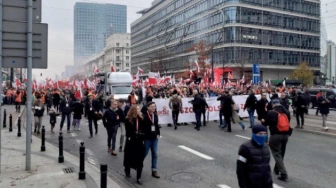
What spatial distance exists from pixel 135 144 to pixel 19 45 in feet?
12.8

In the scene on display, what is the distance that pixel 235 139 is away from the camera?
1206cm

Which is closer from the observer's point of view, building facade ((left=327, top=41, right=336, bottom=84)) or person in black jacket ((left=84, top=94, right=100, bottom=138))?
person in black jacket ((left=84, top=94, right=100, bottom=138))

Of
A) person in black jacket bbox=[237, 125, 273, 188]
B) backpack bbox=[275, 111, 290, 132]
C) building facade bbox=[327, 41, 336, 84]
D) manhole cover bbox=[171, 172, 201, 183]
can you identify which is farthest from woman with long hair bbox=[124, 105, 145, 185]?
building facade bbox=[327, 41, 336, 84]

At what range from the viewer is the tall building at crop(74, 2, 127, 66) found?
95250 mm

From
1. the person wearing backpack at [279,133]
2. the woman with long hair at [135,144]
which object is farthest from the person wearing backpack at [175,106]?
the person wearing backpack at [279,133]

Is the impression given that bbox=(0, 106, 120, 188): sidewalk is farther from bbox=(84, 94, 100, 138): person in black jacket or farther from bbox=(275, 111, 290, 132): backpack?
bbox=(275, 111, 290, 132): backpack

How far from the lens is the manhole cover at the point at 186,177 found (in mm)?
7141

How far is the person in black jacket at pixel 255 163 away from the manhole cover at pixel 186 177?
3003 mm

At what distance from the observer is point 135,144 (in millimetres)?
7039

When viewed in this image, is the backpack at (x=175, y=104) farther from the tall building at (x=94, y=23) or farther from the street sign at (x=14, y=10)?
the tall building at (x=94, y=23)

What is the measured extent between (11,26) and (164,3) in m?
79.1

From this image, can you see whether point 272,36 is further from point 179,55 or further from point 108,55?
point 108,55

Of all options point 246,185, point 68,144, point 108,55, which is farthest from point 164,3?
point 246,185

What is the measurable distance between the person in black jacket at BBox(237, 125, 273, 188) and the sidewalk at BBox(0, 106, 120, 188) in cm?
336
